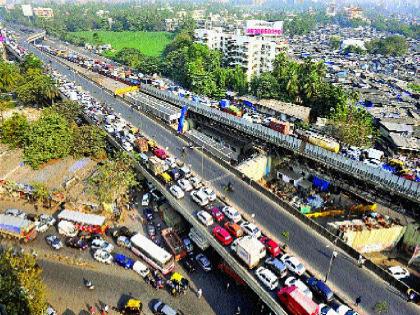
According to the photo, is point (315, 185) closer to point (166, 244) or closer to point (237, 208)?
point (237, 208)

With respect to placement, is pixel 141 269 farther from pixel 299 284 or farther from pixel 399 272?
pixel 399 272

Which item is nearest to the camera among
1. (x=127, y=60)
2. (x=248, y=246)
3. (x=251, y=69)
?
(x=248, y=246)

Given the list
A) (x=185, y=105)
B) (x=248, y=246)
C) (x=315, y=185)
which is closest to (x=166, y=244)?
(x=248, y=246)

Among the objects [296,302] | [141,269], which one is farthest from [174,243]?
[296,302]

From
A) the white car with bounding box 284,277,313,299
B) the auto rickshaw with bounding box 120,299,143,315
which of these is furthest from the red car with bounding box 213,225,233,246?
the auto rickshaw with bounding box 120,299,143,315

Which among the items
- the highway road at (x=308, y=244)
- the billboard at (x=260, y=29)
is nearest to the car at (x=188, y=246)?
the highway road at (x=308, y=244)

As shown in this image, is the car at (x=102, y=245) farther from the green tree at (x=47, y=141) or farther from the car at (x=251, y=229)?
the green tree at (x=47, y=141)
